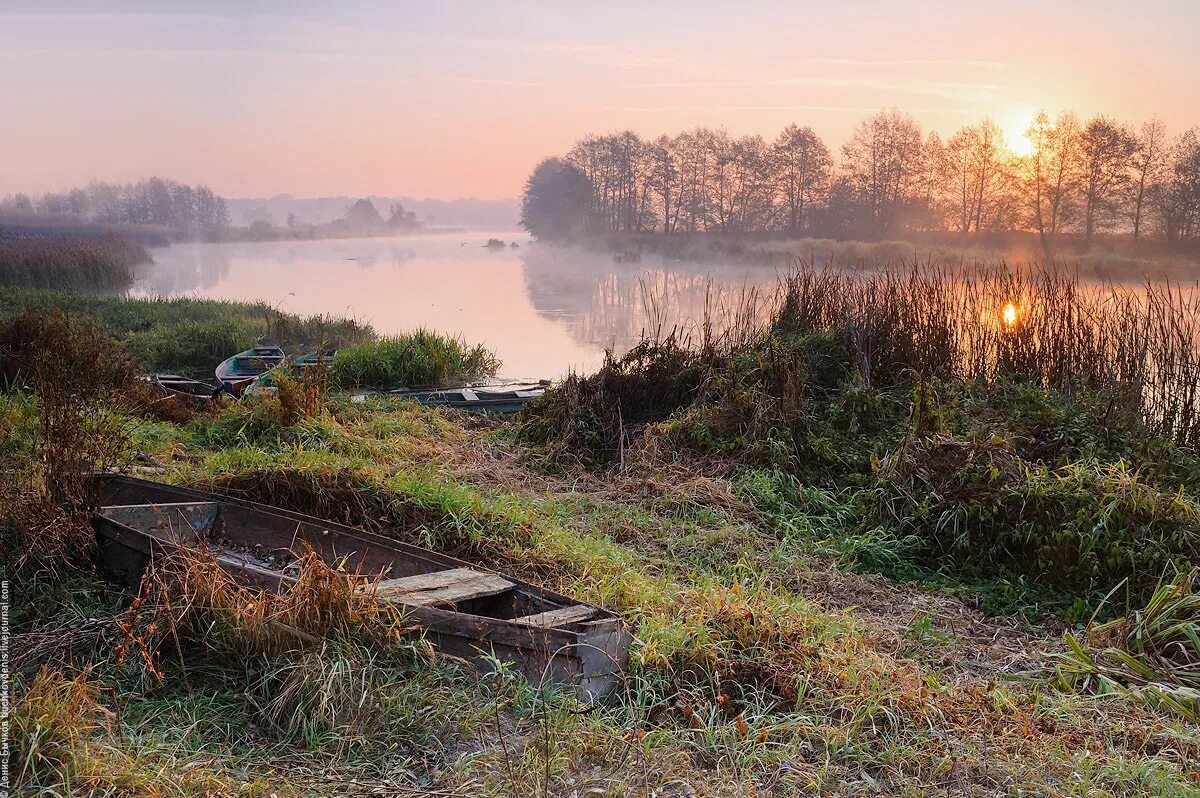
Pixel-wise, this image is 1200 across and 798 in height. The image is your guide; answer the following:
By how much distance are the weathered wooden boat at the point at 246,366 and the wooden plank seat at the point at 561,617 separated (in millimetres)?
8416

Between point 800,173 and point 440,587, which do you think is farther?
point 800,173

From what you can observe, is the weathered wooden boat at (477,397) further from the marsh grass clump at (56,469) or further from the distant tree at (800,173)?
the distant tree at (800,173)

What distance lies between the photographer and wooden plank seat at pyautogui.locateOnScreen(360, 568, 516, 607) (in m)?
4.14

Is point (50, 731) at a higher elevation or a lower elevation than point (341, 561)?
lower

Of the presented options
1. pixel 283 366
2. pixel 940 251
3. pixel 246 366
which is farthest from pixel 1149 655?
pixel 940 251

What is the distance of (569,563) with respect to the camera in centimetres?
538

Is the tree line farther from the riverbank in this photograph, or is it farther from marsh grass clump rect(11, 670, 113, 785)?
marsh grass clump rect(11, 670, 113, 785)

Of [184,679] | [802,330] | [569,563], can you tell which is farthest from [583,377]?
[184,679]

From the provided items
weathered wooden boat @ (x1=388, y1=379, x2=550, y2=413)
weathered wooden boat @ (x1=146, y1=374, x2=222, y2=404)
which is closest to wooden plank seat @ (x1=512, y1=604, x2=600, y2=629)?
weathered wooden boat @ (x1=388, y1=379, x2=550, y2=413)

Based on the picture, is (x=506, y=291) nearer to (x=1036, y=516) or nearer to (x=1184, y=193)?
(x=1184, y=193)

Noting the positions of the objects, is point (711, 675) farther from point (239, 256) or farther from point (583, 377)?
point (239, 256)

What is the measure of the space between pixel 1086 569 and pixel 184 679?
4.96 meters

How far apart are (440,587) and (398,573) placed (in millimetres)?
478

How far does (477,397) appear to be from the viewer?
11039 millimetres
